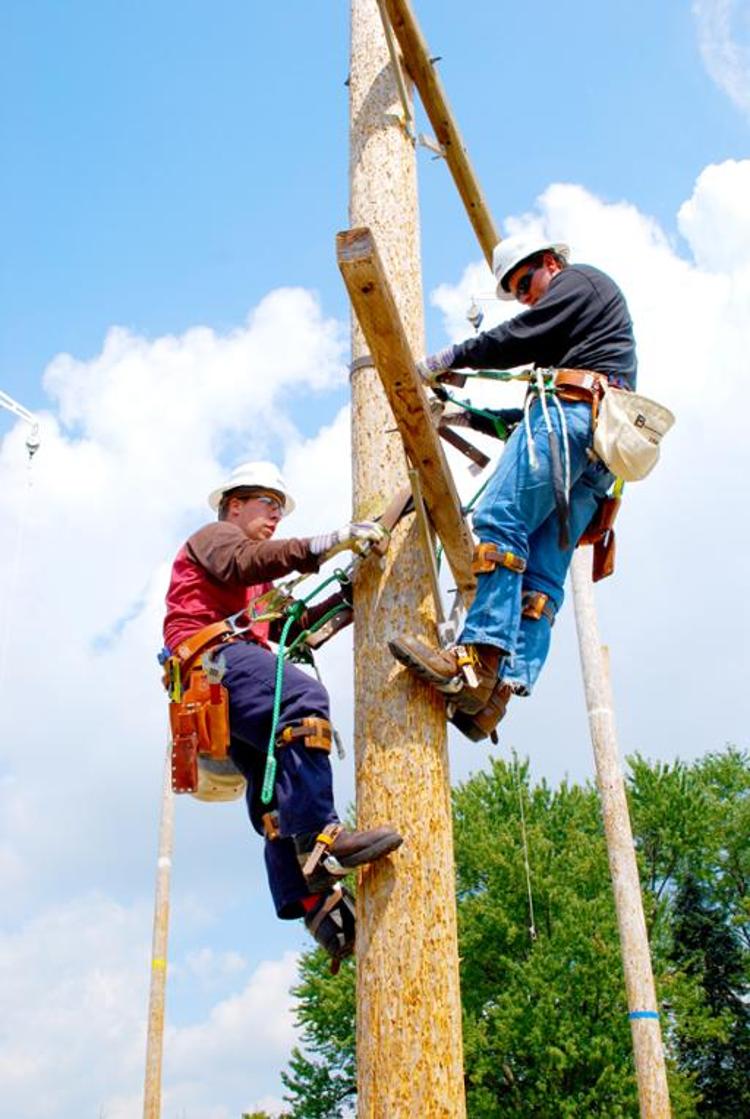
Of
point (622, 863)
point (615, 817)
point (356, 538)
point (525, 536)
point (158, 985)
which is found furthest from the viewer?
point (158, 985)

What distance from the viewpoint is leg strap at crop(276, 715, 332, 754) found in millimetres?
3244

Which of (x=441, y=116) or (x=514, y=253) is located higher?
(x=441, y=116)

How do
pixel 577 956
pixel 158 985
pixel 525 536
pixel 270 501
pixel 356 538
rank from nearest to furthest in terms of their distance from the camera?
pixel 356 538 → pixel 525 536 → pixel 270 501 → pixel 158 985 → pixel 577 956

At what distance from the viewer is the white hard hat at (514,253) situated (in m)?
3.87

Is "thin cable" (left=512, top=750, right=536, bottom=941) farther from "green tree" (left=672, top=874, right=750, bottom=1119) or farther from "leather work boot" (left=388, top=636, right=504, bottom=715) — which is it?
"leather work boot" (left=388, top=636, right=504, bottom=715)

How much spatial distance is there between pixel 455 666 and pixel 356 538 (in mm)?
467

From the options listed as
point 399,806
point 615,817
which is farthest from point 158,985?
point 399,806

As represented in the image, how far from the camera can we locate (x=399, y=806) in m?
2.92

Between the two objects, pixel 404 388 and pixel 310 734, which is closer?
pixel 404 388

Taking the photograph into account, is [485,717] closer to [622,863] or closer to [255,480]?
[255,480]

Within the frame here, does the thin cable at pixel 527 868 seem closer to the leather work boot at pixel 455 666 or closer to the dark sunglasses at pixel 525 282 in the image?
the dark sunglasses at pixel 525 282

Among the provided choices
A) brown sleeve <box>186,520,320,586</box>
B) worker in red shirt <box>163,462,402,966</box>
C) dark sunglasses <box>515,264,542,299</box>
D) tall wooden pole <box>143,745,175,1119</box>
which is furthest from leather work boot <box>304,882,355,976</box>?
tall wooden pole <box>143,745,175,1119</box>

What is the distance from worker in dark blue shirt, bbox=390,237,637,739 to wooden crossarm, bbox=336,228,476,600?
9 centimetres

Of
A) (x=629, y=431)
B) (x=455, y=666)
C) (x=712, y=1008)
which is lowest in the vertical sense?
(x=455, y=666)
